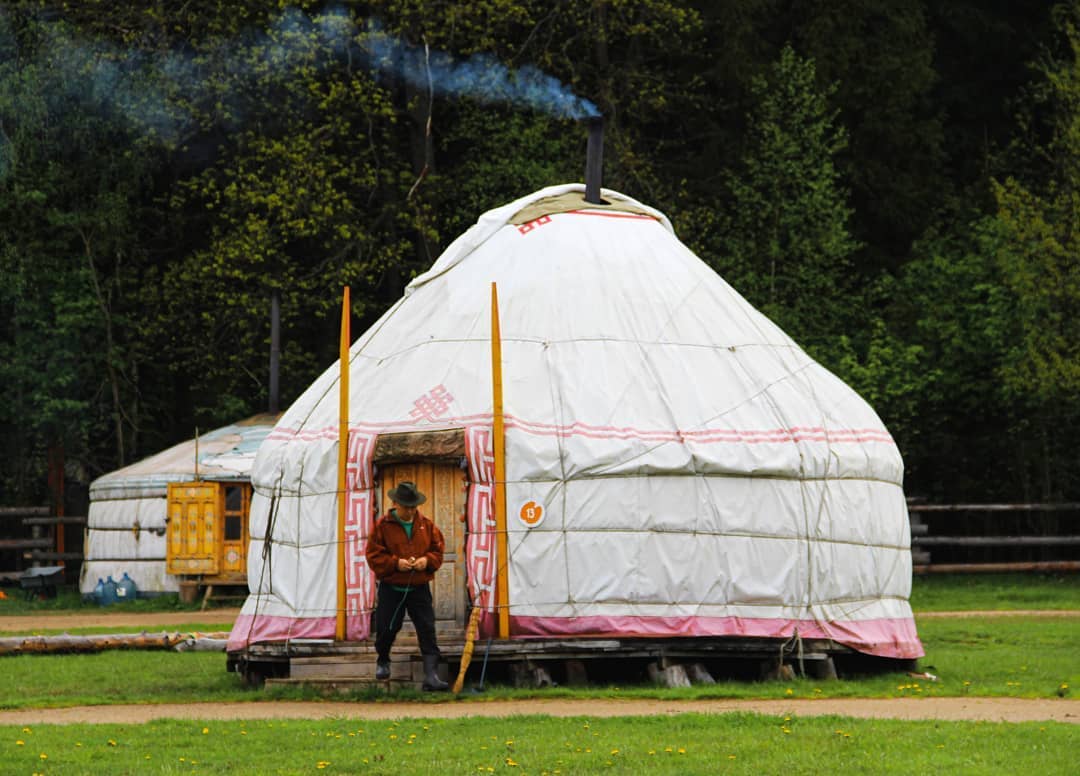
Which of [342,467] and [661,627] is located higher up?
[342,467]

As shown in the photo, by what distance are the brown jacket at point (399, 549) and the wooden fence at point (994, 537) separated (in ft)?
43.7

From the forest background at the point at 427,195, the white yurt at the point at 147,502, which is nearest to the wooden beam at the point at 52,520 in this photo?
the forest background at the point at 427,195

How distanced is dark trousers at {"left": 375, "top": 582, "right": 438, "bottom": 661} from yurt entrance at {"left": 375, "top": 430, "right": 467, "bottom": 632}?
0.98 metres

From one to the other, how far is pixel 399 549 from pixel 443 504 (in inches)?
47.2

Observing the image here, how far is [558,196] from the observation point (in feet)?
49.5

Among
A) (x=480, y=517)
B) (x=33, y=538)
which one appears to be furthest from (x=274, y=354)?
(x=480, y=517)

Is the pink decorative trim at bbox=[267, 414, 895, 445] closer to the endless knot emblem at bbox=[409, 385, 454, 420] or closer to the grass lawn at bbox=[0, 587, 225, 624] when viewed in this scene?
the endless knot emblem at bbox=[409, 385, 454, 420]

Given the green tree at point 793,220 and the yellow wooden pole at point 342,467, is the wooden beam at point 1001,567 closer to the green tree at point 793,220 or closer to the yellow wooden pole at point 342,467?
the green tree at point 793,220

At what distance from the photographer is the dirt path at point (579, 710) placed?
1065 cm

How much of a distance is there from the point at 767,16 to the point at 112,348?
1167 cm

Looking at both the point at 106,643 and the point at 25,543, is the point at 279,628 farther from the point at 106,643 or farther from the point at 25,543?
the point at 25,543

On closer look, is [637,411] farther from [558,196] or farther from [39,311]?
[39,311]

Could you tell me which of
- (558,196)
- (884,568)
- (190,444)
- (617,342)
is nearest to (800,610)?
(884,568)

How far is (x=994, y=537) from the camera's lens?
25.8 meters
